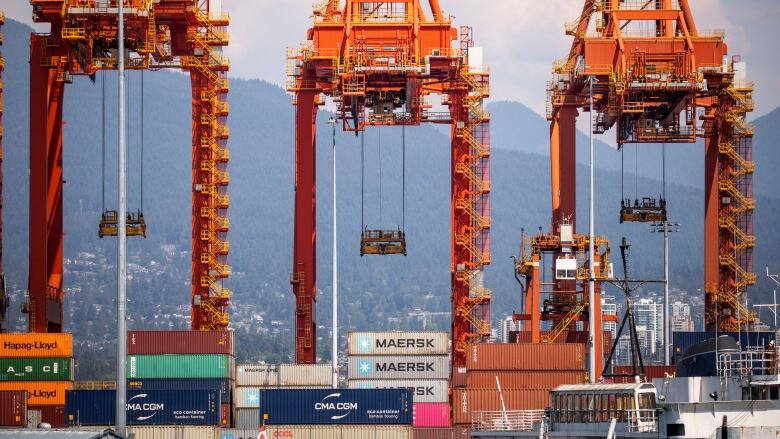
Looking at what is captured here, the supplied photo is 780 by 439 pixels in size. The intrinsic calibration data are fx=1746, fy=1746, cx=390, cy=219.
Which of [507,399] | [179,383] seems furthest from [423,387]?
[179,383]

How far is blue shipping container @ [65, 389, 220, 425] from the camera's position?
73000 mm

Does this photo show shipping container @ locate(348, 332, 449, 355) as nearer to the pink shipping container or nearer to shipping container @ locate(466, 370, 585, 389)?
the pink shipping container

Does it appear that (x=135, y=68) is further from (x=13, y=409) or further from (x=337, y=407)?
(x=337, y=407)

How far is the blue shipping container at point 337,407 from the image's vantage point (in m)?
72.9

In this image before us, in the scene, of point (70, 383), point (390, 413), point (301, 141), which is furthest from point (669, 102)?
point (70, 383)

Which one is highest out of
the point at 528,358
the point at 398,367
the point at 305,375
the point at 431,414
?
the point at 528,358

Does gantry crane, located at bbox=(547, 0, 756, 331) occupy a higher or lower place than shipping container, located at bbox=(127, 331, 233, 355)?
higher

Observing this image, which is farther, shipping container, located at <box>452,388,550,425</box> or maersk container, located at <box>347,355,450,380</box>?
maersk container, located at <box>347,355,450,380</box>

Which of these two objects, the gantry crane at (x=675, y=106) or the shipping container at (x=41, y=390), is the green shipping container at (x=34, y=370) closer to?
the shipping container at (x=41, y=390)

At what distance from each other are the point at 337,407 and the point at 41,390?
14.5 m

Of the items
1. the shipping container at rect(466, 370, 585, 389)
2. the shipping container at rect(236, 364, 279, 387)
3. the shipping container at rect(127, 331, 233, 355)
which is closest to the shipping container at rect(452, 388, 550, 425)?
the shipping container at rect(466, 370, 585, 389)

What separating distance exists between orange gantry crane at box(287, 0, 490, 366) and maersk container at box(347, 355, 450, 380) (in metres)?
5.65

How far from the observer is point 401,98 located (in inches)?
3553

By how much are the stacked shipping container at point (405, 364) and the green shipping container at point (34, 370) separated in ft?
45.3
